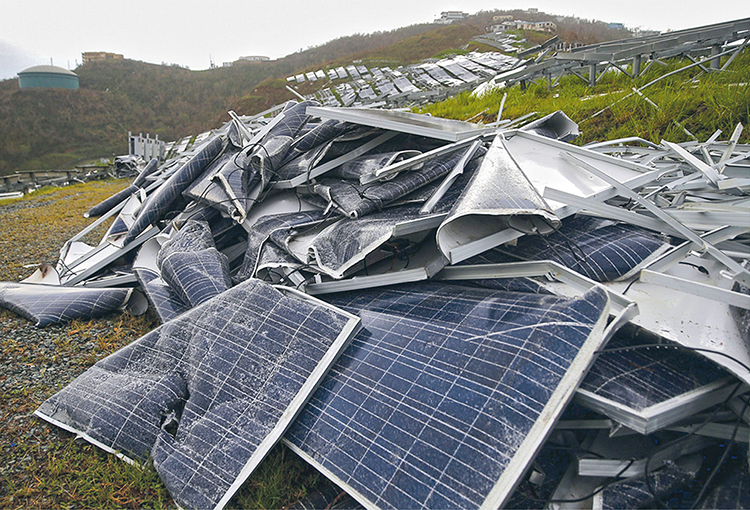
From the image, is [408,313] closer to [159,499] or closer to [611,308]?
[611,308]

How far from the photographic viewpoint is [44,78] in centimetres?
3712

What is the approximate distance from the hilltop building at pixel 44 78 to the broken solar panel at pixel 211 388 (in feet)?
151

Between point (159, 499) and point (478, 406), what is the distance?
52.4 inches

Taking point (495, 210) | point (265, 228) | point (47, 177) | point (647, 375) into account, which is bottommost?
point (47, 177)

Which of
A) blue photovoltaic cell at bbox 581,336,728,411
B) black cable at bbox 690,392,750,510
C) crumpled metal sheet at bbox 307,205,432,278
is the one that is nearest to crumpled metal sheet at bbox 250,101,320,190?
crumpled metal sheet at bbox 307,205,432,278

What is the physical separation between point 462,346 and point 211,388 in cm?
110

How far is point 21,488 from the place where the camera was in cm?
178

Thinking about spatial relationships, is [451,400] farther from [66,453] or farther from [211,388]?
[66,453]

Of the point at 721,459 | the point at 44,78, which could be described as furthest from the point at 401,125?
the point at 44,78

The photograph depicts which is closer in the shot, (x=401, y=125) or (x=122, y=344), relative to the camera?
(x=122, y=344)

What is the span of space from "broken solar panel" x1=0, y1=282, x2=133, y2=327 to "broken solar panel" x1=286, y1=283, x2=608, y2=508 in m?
2.25

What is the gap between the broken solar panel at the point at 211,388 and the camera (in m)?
1.64

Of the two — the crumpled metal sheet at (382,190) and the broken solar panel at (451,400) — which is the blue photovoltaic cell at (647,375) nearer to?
the broken solar panel at (451,400)

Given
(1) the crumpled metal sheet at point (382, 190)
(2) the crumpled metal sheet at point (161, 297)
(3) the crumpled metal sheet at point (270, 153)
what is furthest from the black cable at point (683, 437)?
(3) the crumpled metal sheet at point (270, 153)
